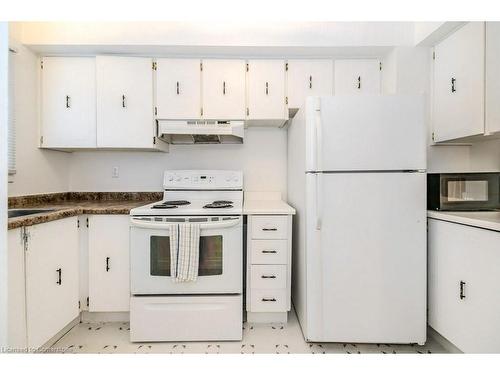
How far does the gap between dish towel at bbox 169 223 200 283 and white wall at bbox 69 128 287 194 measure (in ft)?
3.16

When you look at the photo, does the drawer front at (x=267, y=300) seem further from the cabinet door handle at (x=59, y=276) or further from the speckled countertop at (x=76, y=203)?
the cabinet door handle at (x=59, y=276)

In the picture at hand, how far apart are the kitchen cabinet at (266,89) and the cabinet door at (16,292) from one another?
1746mm

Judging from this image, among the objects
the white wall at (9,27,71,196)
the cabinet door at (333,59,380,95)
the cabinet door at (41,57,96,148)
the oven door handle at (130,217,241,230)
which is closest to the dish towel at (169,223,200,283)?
the oven door handle at (130,217,241,230)

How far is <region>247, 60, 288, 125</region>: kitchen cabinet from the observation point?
7.66 ft

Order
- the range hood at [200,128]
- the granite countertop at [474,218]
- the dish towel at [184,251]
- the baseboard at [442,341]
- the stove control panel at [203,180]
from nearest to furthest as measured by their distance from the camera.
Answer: the granite countertop at [474,218] < the baseboard at [442,341] < the dish towel at [184,251] < the range hood at [200,128] < the stove control panel at [203,180]

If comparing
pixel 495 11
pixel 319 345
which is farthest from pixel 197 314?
pixel 495 11

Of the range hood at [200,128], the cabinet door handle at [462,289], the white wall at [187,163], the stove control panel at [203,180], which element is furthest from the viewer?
the white wall at [187,163]

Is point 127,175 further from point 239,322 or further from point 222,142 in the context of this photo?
point 239,322

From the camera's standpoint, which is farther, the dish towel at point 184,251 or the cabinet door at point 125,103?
the cabinet door at point 125,103

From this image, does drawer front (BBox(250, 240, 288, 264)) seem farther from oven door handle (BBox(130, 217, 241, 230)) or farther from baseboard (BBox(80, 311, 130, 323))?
baseboard (BBox(80, 311, 130, 323))

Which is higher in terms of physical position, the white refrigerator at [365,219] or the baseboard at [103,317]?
the white refrigerator at [365,219]

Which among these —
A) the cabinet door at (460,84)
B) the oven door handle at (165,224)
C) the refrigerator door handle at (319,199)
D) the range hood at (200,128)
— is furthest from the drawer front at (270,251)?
the cabinet door at (460,84)

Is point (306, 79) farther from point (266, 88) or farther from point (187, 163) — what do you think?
point (187, 163)

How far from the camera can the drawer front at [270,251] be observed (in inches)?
79.1
